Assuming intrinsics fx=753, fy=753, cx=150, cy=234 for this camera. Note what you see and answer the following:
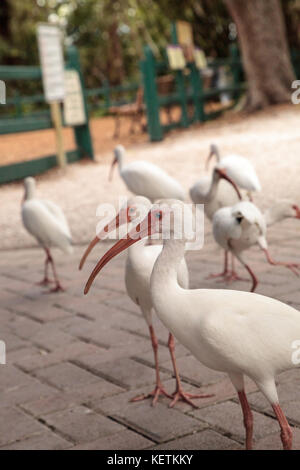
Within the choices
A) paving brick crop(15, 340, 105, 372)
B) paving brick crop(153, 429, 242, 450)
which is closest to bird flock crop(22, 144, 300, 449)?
paving brick crop(153, 429, 242, 450)

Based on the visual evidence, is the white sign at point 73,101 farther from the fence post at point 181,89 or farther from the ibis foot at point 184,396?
the ibis foot at point 184,396

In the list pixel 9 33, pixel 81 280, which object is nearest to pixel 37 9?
pixel 9 33

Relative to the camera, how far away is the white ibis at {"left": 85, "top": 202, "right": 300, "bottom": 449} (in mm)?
2467

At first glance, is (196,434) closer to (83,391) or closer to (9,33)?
(83,391)

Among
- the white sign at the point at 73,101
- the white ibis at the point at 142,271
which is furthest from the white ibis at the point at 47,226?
the white sign at the point at 73,101

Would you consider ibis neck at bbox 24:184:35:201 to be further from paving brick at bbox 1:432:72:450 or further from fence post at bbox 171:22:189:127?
fence post at bbox 171:22:189:127

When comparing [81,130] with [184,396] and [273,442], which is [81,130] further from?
[273,442]

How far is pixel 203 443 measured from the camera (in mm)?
2820

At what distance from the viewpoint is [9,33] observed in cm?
2533

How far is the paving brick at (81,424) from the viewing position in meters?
3.02

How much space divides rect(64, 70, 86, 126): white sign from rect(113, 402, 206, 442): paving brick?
9162mm

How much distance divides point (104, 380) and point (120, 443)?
29.6 inches

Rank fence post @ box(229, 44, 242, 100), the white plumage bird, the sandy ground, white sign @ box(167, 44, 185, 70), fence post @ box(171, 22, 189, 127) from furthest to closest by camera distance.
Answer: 1. fence post @ box(229, 44, 242, 100)
2. fence post @ box(171, 22, 189, 127)
3. white sign @ box(167, 44, 185, 70)
4. the sandy ground
5. the white plumage bird
